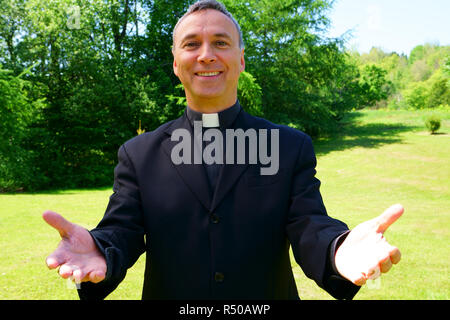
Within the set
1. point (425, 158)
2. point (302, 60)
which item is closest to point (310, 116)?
point (302, 60)

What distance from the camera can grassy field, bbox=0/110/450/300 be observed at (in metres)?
6.98

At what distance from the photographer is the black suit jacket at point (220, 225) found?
2.19 meters

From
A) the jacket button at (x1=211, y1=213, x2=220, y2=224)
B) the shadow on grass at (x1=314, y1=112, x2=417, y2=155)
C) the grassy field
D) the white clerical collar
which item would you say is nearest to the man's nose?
the white clerical collar

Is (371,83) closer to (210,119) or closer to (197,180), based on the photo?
(210,119)

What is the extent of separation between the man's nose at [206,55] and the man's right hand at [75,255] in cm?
117

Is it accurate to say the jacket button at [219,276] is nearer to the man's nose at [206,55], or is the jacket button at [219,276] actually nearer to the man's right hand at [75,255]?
the man's right hand at [75,255]

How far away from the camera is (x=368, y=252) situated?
1.63m

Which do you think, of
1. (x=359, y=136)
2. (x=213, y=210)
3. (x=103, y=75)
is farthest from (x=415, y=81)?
(x=213, y=210)

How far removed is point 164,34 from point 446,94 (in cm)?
Answer: 4792

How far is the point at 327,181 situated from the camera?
19750 mm

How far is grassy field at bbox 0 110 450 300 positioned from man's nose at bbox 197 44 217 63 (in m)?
1.49

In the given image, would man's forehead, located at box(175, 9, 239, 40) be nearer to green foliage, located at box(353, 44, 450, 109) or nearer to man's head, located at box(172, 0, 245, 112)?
man's head, located at box(172, 0, 245, 112)

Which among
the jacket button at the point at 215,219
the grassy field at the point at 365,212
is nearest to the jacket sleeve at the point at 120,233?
the jacket button at the point at 215,219

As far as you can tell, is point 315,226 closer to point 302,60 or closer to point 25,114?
point 25,114
